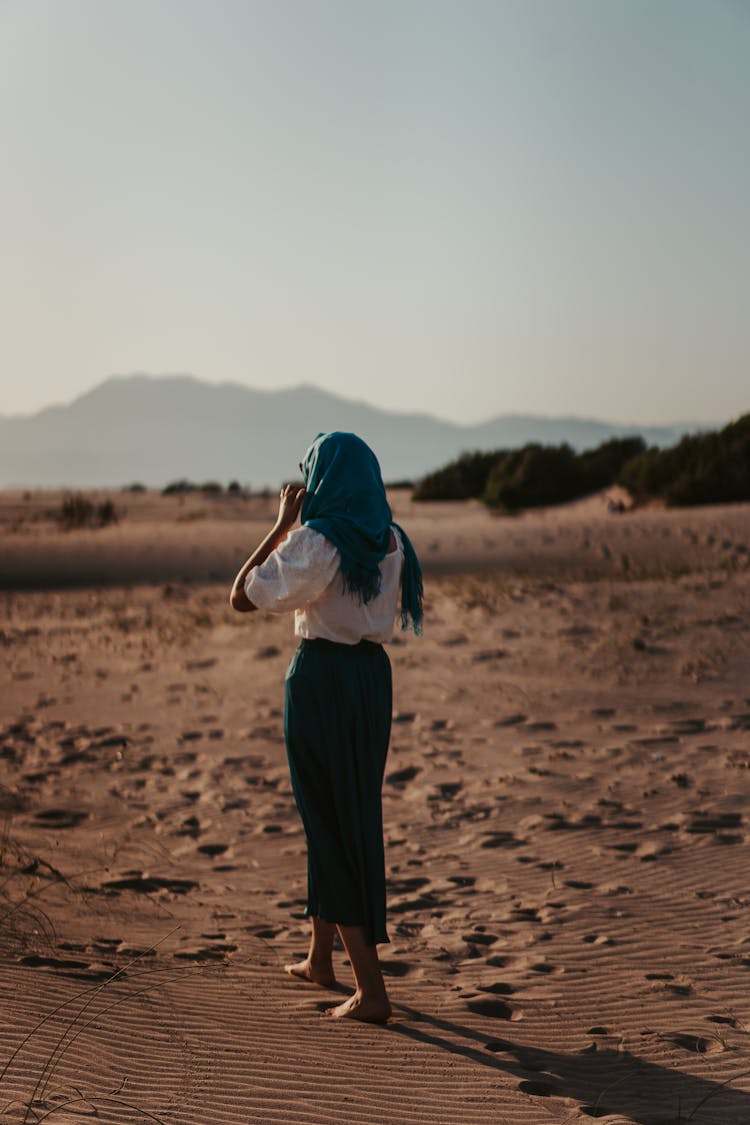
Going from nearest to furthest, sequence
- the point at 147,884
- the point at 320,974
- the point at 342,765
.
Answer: the point at 342,765 → the point at 320,974 → the point at 147,884

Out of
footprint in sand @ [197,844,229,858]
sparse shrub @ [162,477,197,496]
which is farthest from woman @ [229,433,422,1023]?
sparse shrub @ [162,477,197,496]

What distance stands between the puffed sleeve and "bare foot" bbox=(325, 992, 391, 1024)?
1.49 m

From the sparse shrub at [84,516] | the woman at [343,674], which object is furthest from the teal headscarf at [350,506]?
the sparse shrub at [84,516]

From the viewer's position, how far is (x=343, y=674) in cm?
445

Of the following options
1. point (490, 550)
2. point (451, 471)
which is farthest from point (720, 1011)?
point (451, 471)

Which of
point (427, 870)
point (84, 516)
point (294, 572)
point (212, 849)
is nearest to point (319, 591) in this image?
point (294, 572)

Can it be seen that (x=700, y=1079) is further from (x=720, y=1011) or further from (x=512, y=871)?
(x=512, y=871)

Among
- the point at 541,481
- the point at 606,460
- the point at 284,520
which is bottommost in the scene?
the point at 284,520

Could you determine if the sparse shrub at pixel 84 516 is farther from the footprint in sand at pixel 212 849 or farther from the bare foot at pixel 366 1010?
the bare foot at pixel 366 1010

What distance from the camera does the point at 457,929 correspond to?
589cm

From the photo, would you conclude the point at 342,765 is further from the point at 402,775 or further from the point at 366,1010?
the point at 402,775

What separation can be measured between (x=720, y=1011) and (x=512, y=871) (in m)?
2.18

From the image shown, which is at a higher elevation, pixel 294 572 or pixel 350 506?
pixel 350 506

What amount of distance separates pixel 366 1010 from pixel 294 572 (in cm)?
164
